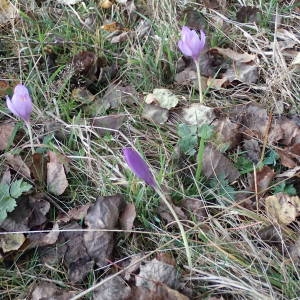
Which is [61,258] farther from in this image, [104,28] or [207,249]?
[104,28]

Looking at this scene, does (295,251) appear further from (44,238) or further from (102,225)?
(44,238)

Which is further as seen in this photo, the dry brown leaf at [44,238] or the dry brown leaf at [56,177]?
the dry brown leaf at [56,177]

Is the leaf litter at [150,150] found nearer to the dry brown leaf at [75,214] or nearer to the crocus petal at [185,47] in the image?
the dry brown leaf at [75,214]

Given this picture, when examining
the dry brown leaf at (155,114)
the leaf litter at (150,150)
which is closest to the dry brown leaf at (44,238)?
the leaf litter at (150,150)

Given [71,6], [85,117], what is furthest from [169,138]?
[71,6]

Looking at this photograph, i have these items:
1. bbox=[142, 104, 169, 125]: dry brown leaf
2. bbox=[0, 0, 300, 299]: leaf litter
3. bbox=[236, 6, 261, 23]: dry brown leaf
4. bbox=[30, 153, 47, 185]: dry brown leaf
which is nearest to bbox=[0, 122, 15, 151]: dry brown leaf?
bbox=[0, 0, 300, 299]: leaf litter

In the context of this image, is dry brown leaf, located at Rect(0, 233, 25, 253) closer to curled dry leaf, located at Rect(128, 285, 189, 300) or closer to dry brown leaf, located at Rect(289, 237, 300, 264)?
curled dry leaf, located at Rect(128, 285, 189, 300)

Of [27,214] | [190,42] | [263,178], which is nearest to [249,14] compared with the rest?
[190,42]
